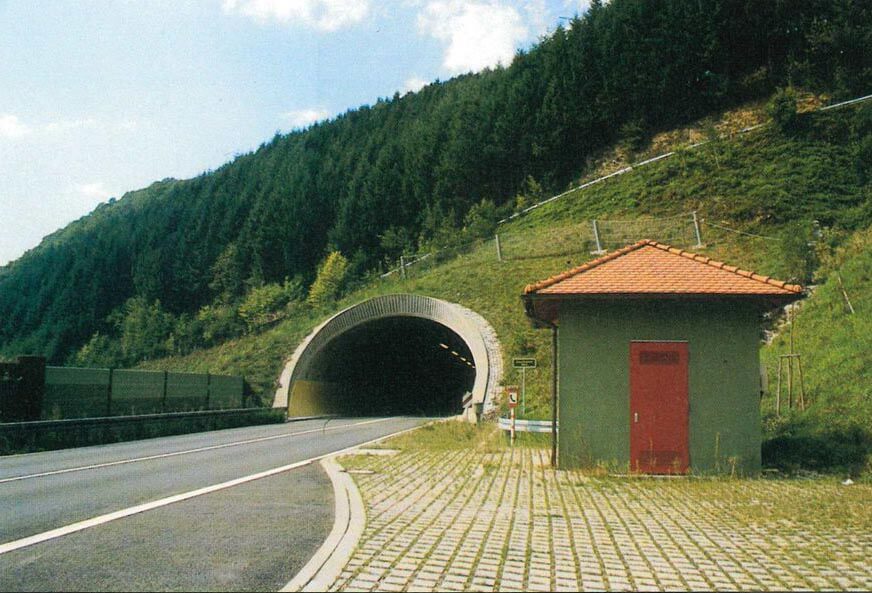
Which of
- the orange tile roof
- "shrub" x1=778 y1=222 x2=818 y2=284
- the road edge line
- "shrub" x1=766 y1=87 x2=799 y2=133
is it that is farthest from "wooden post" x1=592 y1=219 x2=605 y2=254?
the road edge line

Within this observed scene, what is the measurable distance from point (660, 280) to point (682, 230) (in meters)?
25.8

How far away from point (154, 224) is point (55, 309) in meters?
15.1

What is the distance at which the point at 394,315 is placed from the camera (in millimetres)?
33688

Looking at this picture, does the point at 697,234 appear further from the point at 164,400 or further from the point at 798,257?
the point at 164,400

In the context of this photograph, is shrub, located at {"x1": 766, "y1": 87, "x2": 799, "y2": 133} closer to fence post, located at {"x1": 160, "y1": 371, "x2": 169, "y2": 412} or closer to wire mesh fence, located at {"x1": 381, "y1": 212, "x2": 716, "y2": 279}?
wire mesh fence, located at {"x1": 381, "y1": 212, "x2": 716, "y2": 279}

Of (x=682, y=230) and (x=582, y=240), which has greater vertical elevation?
(x=682, y=230)

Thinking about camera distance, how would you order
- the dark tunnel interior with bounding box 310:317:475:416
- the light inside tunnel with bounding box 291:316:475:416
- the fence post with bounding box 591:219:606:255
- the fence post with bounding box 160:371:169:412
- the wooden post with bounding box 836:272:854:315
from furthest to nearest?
1. the fence post with bounding box 591:219:606:255
2. the dark tunnel interior with bounding box 310:317:475:416
3. the light inside tunnel with bounding box 291:316:475:416
4. the fence post with bounding box 160:371:169:412
5. the wooden post with bounding box 836:272:854:315

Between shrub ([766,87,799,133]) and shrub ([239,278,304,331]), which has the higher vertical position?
shrub ([766,87,799,133])

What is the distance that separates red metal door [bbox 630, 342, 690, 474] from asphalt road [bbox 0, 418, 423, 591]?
5.04m

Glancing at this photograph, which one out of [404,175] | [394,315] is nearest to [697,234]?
[394,315]

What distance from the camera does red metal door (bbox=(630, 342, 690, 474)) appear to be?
12148 millimetres

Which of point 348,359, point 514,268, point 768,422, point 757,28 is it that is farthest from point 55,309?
point 768,422

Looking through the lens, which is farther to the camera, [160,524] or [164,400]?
[164,400]

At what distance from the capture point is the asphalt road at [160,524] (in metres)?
5.33
